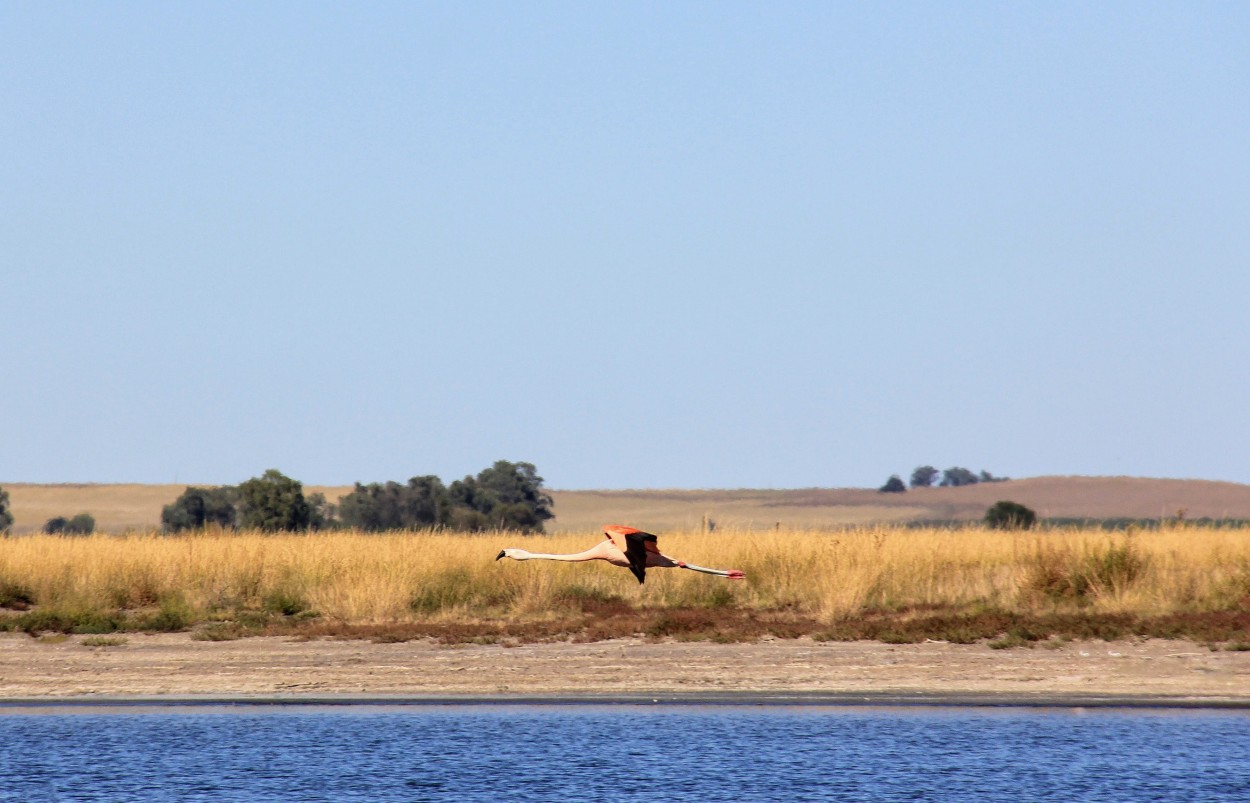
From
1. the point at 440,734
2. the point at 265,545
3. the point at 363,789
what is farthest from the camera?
the point at 265,545

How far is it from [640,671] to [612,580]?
4.92 metres

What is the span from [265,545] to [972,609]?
31.7ft

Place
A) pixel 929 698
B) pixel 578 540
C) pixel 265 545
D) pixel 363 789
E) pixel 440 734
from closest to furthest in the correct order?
1. pixel 363 789
2. pixel 440 734
3. pixel 929 698
4. pixel 265 545
5. pixel 578 540

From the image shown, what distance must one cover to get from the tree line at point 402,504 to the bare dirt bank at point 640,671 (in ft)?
78.5

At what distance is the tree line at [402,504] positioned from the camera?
4238cm

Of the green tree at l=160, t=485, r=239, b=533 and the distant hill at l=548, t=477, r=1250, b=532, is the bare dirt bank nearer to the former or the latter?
the green tree at l=160, t=485, r=239, b=533

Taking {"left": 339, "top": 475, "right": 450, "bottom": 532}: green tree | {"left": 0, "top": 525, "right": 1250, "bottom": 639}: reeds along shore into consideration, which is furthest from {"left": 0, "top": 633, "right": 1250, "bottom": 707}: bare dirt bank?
{"left": 339, "top": 475, "right": 450, "bottom": 532}: green tree

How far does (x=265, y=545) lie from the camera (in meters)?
22.9

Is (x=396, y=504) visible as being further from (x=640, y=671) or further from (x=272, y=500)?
(x=640, y=671)

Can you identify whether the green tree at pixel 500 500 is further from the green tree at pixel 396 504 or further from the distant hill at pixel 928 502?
the distant hill at pixel 928 502

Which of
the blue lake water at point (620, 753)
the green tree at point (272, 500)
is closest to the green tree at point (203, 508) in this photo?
the green tree at point (272, 500)

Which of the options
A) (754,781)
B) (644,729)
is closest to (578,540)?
(644,729)

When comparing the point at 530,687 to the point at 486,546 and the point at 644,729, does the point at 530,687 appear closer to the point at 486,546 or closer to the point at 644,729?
the point at 644,729

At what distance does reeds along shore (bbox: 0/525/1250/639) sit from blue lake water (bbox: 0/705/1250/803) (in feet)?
15.4
